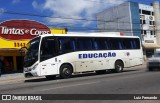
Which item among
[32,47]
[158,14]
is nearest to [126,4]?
[158,14]

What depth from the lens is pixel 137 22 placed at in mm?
61656

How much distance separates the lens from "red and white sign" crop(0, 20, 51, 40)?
3300cm

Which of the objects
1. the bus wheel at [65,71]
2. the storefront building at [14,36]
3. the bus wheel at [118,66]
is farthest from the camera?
the storefront building at [14,36]

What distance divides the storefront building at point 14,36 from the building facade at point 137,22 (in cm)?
2646

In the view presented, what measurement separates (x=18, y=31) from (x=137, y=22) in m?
32.6

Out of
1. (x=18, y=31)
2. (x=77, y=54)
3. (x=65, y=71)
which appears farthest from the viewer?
(x=18, y=31)

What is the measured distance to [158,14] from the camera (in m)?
65.8

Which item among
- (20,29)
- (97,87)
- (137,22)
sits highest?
(137,22)

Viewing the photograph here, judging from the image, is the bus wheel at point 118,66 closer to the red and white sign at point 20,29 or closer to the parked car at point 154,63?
the parked car at point 154,63

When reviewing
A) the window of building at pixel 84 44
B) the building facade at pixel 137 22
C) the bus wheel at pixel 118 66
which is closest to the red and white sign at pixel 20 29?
the window of building at pixel 84 44

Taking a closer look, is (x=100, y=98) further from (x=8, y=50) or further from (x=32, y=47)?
(x=8, y=50)

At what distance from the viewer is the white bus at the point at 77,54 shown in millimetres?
21516

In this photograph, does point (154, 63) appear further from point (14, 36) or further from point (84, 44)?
point (14, 36)

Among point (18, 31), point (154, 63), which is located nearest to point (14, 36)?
point (18, 31)
